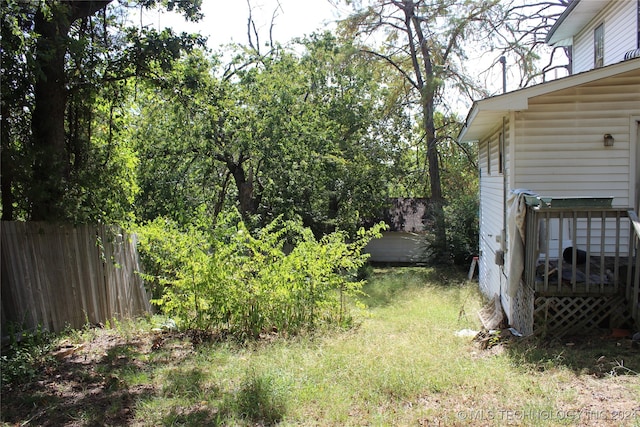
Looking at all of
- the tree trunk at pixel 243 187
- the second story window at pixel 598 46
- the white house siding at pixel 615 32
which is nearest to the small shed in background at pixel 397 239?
the tree trunk at pixel 243 187

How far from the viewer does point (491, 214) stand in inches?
414

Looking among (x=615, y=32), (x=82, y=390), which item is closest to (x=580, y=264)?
(x=82, y=390)

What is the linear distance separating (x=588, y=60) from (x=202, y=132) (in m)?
10.3

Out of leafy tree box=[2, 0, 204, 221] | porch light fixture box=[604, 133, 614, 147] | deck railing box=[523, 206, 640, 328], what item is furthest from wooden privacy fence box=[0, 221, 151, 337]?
porch light fixture box=[604, 133, 614, 147]

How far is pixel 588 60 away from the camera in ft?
41.0

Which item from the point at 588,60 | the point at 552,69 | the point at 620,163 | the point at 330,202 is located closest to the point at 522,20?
the point at 552,69

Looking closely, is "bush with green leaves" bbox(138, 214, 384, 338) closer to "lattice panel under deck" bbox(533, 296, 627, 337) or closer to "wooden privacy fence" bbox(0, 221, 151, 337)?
"wooden privacy fence" bbox(0, 221, 151, 337)

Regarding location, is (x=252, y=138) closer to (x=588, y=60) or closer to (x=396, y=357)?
(x=588, y=60)

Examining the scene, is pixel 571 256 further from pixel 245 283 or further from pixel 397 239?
pixel 397 239

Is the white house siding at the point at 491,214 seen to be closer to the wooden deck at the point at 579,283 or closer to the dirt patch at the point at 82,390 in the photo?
the wooden deck at the point at 579,283

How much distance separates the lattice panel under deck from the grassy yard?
22 centimetres

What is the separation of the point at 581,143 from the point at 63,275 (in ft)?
24.2

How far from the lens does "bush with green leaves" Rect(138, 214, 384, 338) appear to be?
7180 mm

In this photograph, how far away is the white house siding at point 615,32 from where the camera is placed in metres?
9.89
